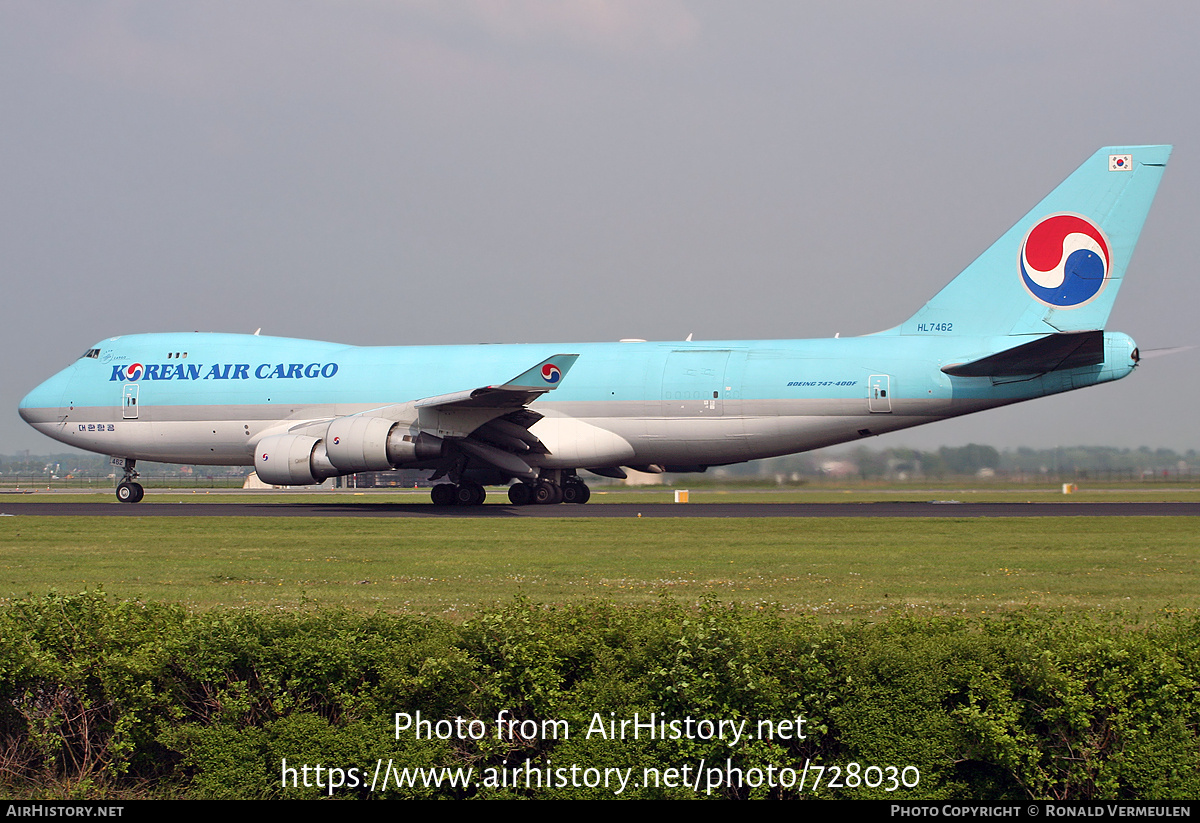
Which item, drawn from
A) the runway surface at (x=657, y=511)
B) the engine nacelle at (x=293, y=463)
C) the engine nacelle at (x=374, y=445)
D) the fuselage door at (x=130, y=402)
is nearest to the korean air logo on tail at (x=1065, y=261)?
the runway surface at (x=657, y=511)

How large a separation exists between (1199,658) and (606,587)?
7.86m

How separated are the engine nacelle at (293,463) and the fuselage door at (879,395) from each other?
15.9m

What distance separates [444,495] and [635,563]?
18380mm

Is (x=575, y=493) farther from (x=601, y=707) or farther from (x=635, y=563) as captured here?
(x=601, y=707)

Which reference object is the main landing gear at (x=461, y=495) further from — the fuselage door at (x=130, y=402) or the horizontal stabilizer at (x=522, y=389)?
the fuselage door at (x=130, y=402)

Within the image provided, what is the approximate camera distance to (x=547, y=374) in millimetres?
30297

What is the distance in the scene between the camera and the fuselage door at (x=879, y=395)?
101 feet

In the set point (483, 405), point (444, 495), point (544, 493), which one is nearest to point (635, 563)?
point (483, 405)

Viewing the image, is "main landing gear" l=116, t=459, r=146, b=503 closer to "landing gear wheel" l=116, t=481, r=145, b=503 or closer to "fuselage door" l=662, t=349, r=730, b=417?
"landing gear wheel" l=116, t=481, r=145, b=503

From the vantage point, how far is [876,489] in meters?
46.3

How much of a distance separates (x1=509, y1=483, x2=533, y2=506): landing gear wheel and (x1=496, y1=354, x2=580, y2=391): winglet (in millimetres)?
5395
